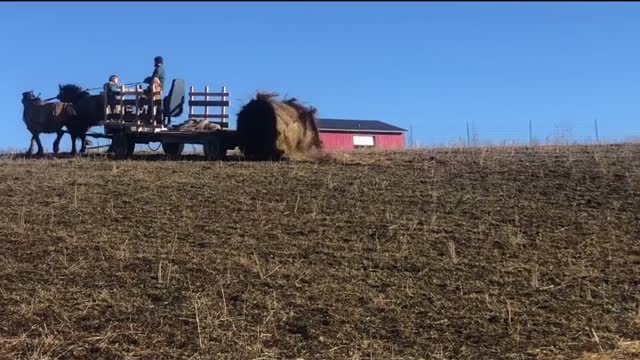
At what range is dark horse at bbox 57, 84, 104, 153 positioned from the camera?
→ 18.2 metres

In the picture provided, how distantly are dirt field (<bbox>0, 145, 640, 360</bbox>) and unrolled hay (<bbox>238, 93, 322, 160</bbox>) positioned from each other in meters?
2.36

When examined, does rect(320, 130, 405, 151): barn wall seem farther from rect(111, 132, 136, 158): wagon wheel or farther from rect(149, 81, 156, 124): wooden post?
rect(111, 132, 136, 158): wagon wheel

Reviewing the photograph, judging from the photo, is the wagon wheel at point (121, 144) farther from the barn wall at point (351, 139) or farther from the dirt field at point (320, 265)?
the barn wall at point (351, 139)

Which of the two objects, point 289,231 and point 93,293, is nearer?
point 93,293

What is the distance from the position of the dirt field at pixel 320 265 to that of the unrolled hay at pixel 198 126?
4.37 m

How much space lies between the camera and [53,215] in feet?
32.4

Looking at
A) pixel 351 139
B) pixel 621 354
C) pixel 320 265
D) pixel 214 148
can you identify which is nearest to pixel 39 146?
pixel 214 148

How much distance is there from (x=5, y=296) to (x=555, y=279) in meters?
5.45

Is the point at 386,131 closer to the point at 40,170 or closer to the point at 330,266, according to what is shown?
the point at 40,170

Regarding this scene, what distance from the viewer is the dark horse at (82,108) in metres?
18.2

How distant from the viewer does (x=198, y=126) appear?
1681 centimetres

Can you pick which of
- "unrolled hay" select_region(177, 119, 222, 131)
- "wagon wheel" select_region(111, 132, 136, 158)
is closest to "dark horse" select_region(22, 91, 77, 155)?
"wagon wheel" select_region(111, 132, 136, 158)

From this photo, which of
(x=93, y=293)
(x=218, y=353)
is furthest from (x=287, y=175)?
(x=218, y=353)

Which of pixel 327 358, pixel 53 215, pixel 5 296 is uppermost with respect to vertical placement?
pixel 53 215
